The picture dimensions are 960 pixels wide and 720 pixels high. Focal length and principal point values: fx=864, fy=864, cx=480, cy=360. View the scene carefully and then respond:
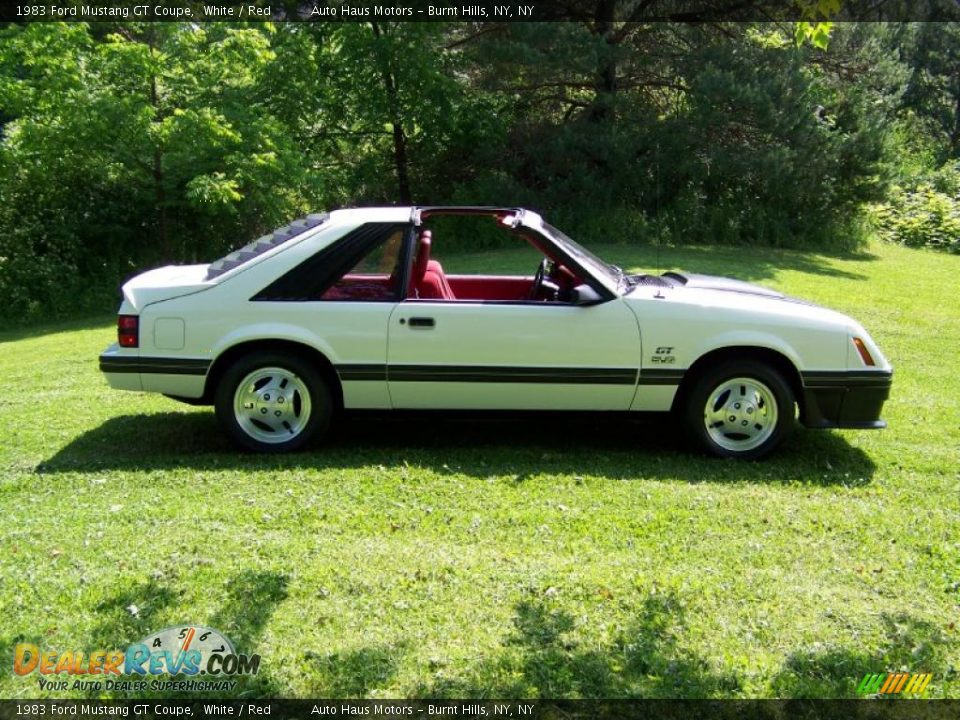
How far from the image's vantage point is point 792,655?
3408 mm

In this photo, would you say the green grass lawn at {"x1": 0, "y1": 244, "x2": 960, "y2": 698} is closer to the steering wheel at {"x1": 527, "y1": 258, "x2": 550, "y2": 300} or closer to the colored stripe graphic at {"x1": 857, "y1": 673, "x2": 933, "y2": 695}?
the colored stripe graphic at {"x1": 857, "y1": 673, "x2": 933, "y2": 695}

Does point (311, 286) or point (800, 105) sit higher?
point (800, 105)

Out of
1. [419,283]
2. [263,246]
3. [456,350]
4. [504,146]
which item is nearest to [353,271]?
[419,283]

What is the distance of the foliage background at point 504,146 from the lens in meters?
15.9

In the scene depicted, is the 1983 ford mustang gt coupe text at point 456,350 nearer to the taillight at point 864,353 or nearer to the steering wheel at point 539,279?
the taillight at point 864,353

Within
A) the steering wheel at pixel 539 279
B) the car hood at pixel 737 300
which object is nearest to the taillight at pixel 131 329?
the steering wheel at pixel 539 279

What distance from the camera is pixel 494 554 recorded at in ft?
Result: 13.8

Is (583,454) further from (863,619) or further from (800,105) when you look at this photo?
(800,105)

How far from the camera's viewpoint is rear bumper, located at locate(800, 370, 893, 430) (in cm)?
554

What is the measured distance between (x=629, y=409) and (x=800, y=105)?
49.8 ft

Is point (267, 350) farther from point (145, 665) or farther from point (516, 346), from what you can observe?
point (145, 665)

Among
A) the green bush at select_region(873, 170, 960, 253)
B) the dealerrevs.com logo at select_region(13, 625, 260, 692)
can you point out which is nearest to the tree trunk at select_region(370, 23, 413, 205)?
the green bush at select_region(873, 170, 960, 253)

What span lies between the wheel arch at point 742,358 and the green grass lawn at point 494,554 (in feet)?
1.44

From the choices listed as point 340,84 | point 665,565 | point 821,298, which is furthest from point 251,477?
point 340,84
